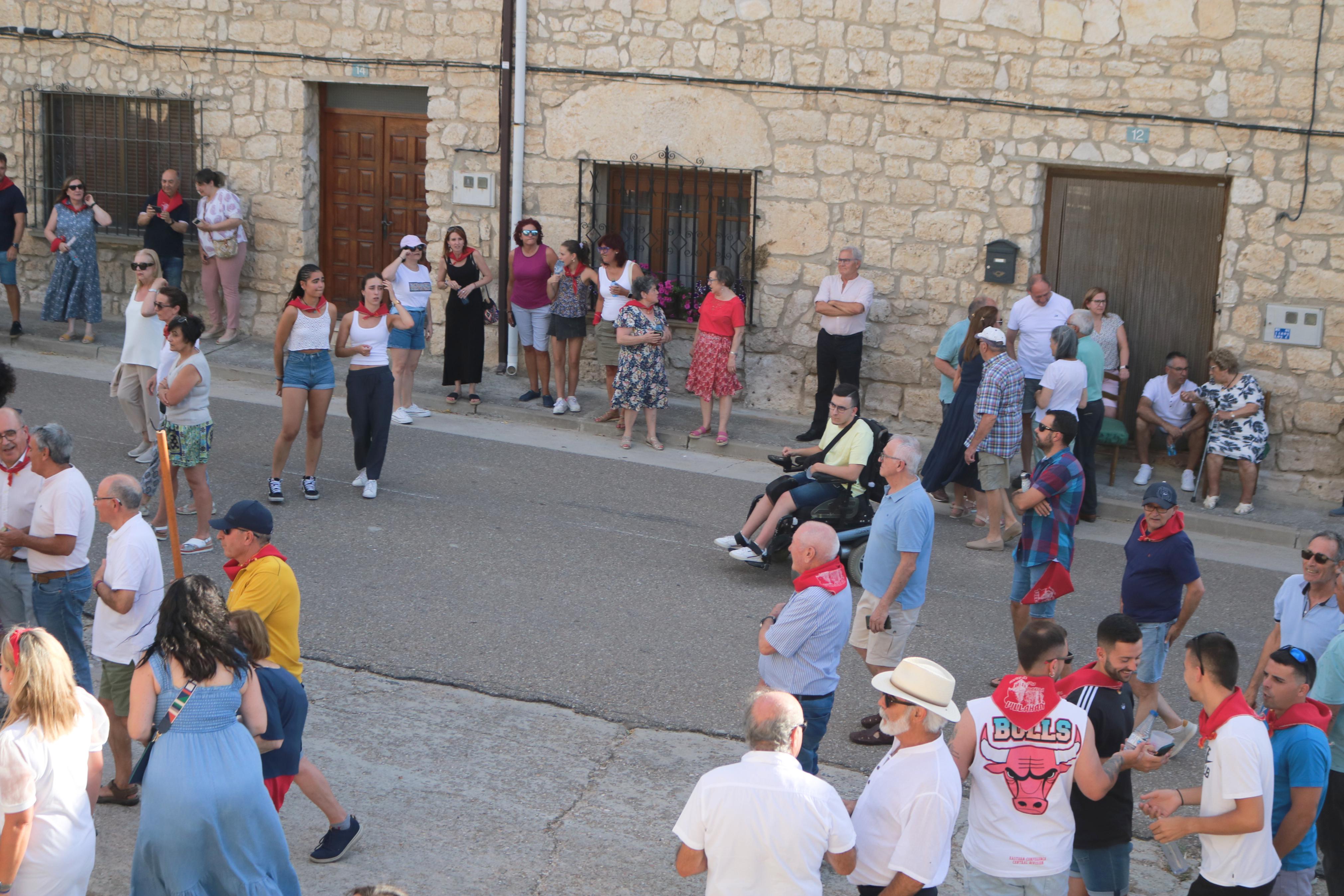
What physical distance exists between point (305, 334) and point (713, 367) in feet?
12.6

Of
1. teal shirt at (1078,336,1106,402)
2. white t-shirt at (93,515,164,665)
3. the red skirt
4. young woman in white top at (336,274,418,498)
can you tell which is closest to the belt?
→ white t-shirt at (93,515,164,665)

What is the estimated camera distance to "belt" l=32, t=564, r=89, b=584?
6305 millimetres

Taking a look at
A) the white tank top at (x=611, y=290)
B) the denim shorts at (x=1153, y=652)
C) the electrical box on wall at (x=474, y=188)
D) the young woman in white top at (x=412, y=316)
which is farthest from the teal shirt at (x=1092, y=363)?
the electrical box on wall at (x=474, y=188)

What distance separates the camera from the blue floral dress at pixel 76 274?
1437 cm

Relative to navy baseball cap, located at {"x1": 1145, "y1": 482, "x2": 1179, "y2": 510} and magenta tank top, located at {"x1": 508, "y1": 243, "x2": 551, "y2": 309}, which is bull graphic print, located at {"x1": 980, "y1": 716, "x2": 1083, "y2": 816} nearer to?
navy baseball cap, located at {"x1": 1145, "y1": 482, "x2": 1179, "y2": 510}

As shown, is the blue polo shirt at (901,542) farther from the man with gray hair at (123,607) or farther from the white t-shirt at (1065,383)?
the white t-shirt at (1065,383)

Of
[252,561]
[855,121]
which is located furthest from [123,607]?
[855,121]

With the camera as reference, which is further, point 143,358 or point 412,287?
point 412,287

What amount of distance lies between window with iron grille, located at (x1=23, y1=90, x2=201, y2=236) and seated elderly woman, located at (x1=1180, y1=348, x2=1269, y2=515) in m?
11.1

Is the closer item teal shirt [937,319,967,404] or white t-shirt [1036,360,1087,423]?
white t-shirt [1036,360,1087,423]

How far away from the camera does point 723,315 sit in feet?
40.1

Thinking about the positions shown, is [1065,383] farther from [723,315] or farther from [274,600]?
[274,600]

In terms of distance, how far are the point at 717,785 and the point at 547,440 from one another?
28.0 ft

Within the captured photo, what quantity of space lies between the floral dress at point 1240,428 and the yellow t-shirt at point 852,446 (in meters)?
4.14
